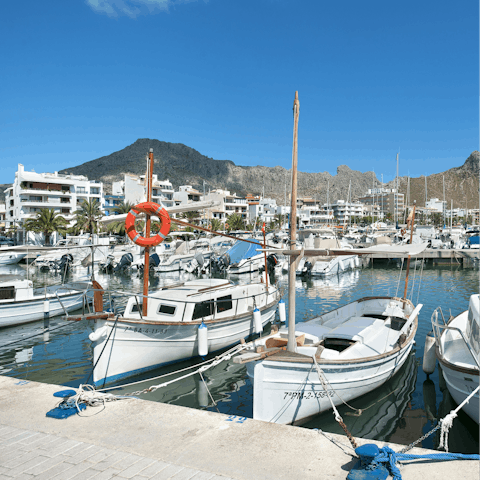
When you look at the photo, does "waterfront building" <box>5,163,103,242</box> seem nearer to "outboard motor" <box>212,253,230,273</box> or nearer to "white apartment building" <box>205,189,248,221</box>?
"outboard motor" <box>212,253,230,273</box>

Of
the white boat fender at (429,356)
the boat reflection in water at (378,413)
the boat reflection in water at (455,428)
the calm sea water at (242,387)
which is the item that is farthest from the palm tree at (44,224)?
the boat reflection in water at (455,428)

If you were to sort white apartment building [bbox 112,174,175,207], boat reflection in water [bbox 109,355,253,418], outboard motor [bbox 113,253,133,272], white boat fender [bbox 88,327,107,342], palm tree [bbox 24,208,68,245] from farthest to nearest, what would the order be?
1. white apartment building [bbox 112,174,175,207]
2. palm tree [bbox 24,208,68,245]
3. outboard motor [bbox 113,253,133,272]
4. white boat fender [bbox 88,327,107,342]
5. boat reflection in water [bbox 109,355,253,418]

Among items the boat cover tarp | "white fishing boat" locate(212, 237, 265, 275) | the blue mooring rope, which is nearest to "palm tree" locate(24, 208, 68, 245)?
"white fishing boat" locate(212, 237, 265, 275)

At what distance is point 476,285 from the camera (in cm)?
3266

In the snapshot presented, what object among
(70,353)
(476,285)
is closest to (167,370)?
(70,353)

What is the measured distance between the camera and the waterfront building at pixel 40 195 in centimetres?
7381

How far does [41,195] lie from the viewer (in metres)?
76.0

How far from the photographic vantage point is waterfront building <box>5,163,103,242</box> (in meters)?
73.8

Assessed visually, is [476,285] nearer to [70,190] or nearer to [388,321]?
[388,321]

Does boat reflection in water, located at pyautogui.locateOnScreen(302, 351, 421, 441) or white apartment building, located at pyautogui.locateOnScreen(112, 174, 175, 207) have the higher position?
white apartment building, located at pyautogui.locateOnScreen(112, 174, 175, 207)

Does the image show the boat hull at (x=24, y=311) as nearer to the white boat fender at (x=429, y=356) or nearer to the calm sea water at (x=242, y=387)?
the calm sea water at (x=242, y=387)

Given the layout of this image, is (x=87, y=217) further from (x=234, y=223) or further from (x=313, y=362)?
(x=313, y=362)

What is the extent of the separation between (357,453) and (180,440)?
2823 millimetres

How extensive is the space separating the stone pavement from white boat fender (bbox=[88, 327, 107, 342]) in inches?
182
